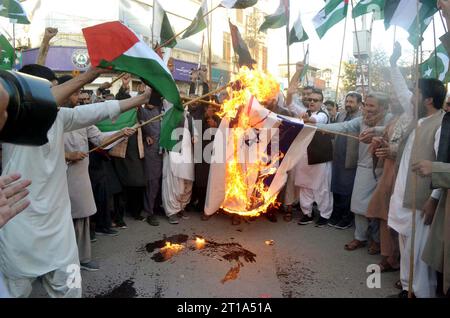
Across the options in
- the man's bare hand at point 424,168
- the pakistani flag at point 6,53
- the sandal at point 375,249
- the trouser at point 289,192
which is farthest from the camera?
the trouser at point 289,192

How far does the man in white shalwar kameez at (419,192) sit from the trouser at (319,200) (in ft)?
7.30

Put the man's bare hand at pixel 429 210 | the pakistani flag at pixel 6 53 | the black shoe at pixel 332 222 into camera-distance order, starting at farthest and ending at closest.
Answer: the black shoe at pixel 332 222 < the pakistani flag at pixel 6 53 < the man's bare hand at pixel 429 210

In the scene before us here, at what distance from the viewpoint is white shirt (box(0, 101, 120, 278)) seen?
95.6 inches

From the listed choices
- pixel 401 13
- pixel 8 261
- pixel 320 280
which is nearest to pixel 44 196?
pixel 8 261

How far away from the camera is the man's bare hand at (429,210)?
3.20 m

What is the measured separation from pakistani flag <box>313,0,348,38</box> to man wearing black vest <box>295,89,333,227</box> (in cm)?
120

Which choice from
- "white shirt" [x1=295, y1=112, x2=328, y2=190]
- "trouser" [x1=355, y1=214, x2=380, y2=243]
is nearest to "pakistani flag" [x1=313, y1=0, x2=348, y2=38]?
"white shirt" [x1=295, y1=112, x2=328, y2=190]

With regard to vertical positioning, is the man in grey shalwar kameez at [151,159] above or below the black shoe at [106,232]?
above

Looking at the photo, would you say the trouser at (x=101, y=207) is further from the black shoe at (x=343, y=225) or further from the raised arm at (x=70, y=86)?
the black shoe at (x=343, y=225)

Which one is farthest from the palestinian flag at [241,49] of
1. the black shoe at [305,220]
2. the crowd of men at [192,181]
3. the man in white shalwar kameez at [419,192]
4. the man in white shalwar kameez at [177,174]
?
the black shoe at [305,220]

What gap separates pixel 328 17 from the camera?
6188 mm

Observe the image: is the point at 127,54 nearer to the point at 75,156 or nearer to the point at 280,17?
the point at 75,156

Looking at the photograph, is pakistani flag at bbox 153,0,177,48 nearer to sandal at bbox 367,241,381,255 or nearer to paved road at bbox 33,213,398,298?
paved road at bbox 33,213,398,298
